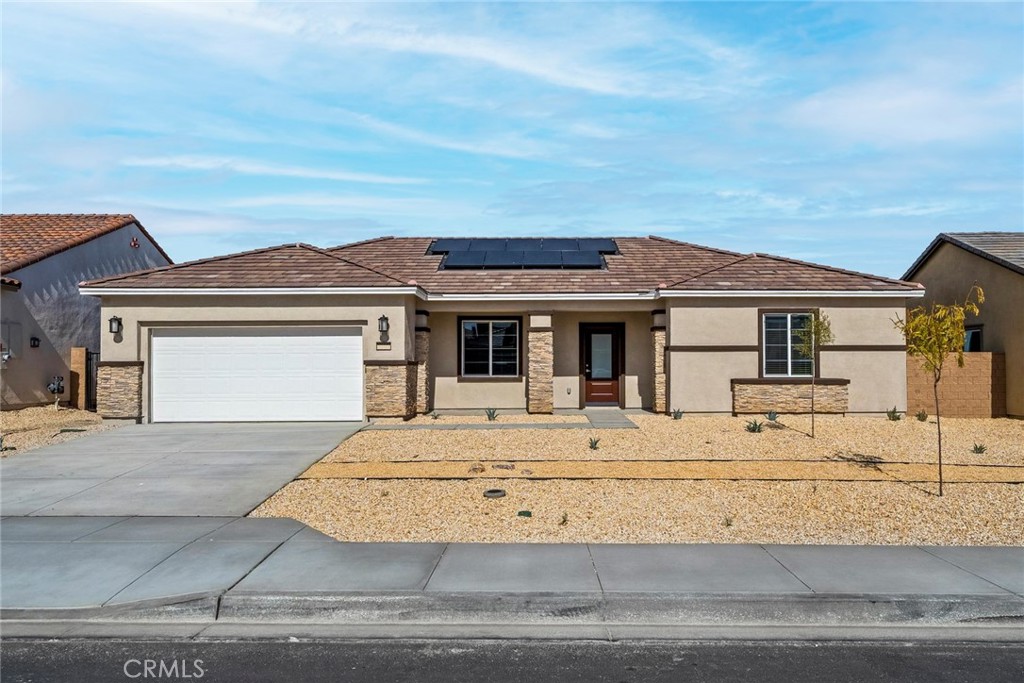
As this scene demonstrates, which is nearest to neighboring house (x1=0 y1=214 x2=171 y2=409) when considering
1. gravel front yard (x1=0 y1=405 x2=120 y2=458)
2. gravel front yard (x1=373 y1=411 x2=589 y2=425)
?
gravel front yard (x1=0 y1=405 x2=120 y2=458)

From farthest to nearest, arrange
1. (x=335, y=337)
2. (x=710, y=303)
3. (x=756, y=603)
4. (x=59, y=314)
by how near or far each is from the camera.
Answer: (x=59, y=314) < (x=710, y=303) < (x=335, y=337) < (x=756, y=603)

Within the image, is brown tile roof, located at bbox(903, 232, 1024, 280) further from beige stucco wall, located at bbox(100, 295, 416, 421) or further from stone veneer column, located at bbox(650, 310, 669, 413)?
beige stucco wall, located at bbox(100, 295, 416, 421)

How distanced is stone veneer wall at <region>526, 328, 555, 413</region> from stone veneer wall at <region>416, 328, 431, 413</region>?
2.67 m

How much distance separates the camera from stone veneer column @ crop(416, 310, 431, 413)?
19516mm

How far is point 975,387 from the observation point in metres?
19.6

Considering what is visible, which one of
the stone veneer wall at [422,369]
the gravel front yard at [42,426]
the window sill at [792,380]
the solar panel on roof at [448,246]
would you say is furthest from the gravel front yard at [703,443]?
the solar panel on roof at [448,246]

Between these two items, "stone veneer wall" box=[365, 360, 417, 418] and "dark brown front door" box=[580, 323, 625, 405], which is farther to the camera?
"dark brown front door" box=[580, 323, 625, 405]

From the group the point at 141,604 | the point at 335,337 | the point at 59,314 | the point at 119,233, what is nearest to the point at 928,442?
the point at 335,337

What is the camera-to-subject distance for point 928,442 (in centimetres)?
1501

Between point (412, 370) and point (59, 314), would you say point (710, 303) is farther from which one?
point (59, 314)

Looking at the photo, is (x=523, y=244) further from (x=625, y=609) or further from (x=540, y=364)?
(x=625, y=609)

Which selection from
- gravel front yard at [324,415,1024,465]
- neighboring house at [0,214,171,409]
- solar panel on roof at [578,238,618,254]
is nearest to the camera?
gravel front yard at [324,415,1024,465]

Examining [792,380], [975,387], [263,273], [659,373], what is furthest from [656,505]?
[975,387]

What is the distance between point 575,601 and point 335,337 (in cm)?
1284
